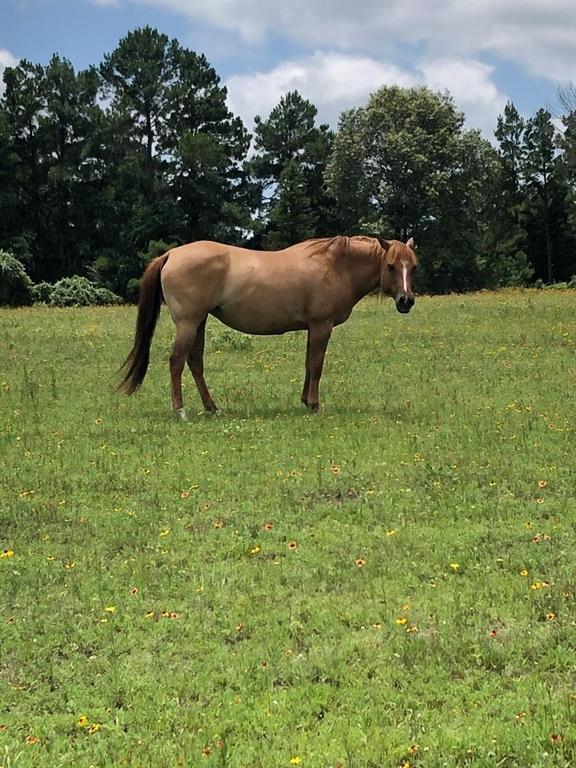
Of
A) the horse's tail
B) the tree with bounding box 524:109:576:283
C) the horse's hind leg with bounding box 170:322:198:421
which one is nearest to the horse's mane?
the horse's hind leg with bounding box 170:322:198:421

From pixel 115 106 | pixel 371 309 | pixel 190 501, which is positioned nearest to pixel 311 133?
pixel 115 106

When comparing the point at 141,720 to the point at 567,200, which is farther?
the point at 567,200

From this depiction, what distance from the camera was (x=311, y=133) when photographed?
202 feet

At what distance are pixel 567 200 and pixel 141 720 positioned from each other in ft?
199

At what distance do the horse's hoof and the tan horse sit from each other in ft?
0.05

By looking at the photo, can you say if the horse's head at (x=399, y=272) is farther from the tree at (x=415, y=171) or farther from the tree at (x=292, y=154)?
the tree at (x=292, y=154)

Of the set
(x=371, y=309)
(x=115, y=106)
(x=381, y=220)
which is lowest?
(x=371, y=309)

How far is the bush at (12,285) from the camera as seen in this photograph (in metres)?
32.9

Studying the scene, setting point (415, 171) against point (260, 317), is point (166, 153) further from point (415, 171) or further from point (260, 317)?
point (260, 317)

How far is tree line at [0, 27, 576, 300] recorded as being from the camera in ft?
160

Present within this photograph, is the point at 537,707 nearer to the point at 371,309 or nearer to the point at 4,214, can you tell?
the point at 371,309

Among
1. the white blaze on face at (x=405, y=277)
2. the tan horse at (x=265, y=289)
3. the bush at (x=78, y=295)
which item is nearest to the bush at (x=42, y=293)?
the bush at (x=78, y=295)

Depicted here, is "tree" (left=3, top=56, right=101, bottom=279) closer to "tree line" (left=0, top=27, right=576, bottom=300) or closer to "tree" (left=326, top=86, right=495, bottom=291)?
"tree line" (left=0, top=27, right=576, bottom=300)

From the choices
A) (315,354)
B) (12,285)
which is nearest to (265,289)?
(315,354)
